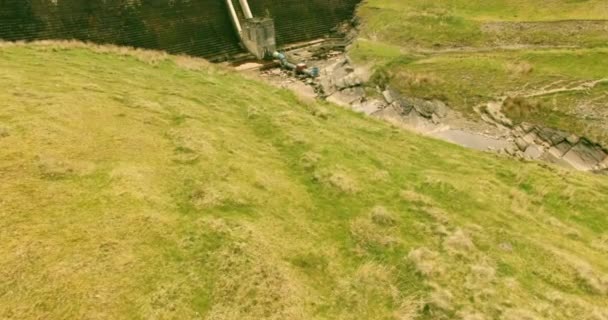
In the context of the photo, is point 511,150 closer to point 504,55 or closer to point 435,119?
point 435,119

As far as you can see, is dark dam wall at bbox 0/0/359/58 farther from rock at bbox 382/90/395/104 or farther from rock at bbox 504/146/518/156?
rock at bbox 504/146/518/156

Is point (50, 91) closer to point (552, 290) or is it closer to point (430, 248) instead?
point (430, 248)

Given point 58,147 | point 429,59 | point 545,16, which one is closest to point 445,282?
point 58,147

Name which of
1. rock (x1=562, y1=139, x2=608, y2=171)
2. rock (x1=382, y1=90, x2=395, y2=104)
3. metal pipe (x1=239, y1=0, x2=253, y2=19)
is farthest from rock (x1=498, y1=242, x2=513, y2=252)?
metal pipe (x1=239, y1=0, x2=253, y2=19)

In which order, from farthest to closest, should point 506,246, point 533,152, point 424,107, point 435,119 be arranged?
point 424,107, point 435,119, point 533,152, point 506,246

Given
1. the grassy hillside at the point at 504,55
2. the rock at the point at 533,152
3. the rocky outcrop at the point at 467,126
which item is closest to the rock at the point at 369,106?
the rocky outcrop at the point at 467,126

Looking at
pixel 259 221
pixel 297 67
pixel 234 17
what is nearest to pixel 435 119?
pixel 297 67

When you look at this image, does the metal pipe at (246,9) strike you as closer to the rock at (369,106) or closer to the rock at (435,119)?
the rock at (369,106)
